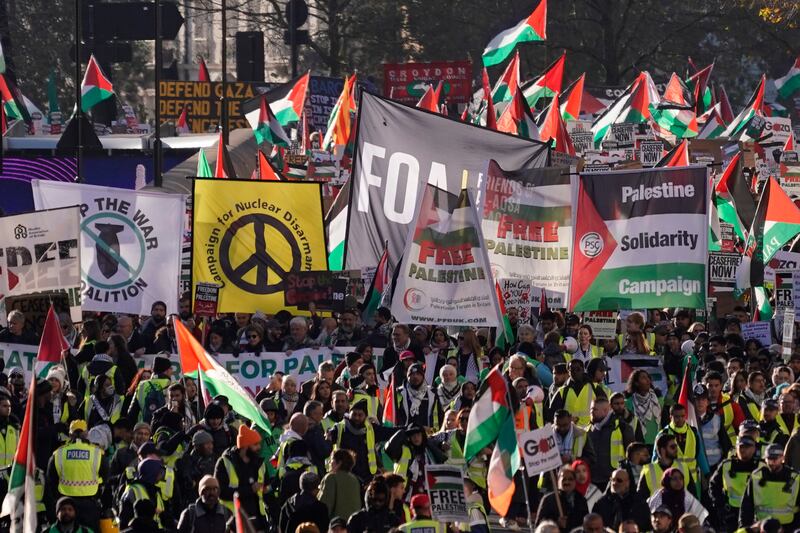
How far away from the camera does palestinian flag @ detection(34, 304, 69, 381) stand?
16.5 m

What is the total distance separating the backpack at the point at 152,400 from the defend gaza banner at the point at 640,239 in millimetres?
3844

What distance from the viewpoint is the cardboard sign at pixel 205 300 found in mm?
18250

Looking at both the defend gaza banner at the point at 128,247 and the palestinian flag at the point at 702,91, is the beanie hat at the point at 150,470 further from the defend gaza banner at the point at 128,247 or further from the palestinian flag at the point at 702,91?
the palestinian flag at the point at 702,91

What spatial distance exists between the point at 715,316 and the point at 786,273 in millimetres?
848

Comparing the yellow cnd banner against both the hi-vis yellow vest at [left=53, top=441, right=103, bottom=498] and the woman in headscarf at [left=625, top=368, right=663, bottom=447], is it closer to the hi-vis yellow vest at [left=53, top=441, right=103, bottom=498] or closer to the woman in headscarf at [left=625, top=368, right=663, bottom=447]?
the woman in headscarf at [left=625, top=368, right=663, bottom=447]

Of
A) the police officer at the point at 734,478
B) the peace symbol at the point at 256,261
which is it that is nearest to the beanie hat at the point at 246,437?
the police officer at the point at 734,478

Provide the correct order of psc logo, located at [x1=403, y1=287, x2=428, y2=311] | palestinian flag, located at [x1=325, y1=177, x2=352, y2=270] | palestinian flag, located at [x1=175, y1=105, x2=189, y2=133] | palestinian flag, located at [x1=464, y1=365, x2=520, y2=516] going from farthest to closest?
1. palestinian flag, located at [x1=175, y1=105, x2=189, y2=133]
2. palestinian flag, located at [x1=325, y1=177, x2=352, y2=270]
3. psc logo, located at [x1=403, y1=287, x2=428, y2=311]
4. palestinian flag, located at [x1=464, y1=365, x2=520, y2=516]

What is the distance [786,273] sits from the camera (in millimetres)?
19438

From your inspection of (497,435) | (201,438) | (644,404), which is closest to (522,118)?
(644,404)

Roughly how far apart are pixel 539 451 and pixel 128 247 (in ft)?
25.4

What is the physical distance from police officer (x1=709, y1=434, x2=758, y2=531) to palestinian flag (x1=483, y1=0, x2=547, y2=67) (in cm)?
2234

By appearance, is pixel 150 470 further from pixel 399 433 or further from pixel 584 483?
pixel 584 483

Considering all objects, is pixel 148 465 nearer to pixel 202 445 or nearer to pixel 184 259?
pixel 202 445

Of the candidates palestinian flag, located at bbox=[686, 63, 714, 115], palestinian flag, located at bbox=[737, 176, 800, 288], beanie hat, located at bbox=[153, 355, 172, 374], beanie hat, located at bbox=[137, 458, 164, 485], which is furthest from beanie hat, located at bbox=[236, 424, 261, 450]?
palestinian flag, located at bbox=[686, 63, 714, 115]
